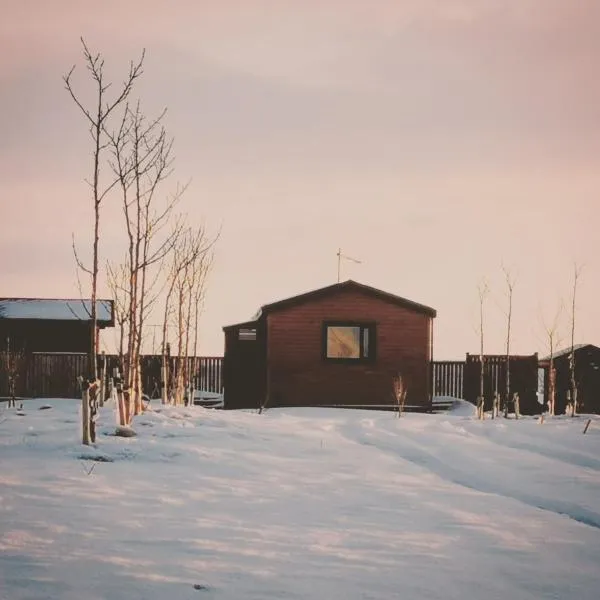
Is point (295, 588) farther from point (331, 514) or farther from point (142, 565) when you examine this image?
point (331, 514)

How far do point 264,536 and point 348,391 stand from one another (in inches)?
665

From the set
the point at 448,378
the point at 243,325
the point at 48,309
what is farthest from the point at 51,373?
the point at 448,378

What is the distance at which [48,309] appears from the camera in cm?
2605

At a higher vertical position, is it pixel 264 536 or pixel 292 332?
pixel 292 332

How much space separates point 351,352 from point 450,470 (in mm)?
13443

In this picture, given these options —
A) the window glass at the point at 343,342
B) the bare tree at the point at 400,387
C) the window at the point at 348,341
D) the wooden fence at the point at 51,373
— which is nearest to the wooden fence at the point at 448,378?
the bare tree at the point at 400,387

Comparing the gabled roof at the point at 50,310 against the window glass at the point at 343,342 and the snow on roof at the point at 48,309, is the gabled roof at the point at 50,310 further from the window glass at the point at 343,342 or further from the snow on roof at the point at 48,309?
the window glass at the point at 343,342

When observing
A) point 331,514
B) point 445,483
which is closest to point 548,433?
point 445,483

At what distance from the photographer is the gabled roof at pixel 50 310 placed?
25.2m

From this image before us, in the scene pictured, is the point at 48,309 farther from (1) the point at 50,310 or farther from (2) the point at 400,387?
(2) the point at 400,387

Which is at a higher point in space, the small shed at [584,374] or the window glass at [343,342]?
the window glass at [343,342]

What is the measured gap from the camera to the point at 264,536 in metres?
4.70

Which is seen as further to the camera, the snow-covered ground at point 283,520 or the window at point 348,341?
the window at point 348,341

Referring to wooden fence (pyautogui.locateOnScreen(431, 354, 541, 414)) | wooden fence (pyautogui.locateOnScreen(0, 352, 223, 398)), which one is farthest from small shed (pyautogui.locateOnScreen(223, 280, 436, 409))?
wooden fence (pyautogui.locateOnScreen(0, 352, 223, 398))
